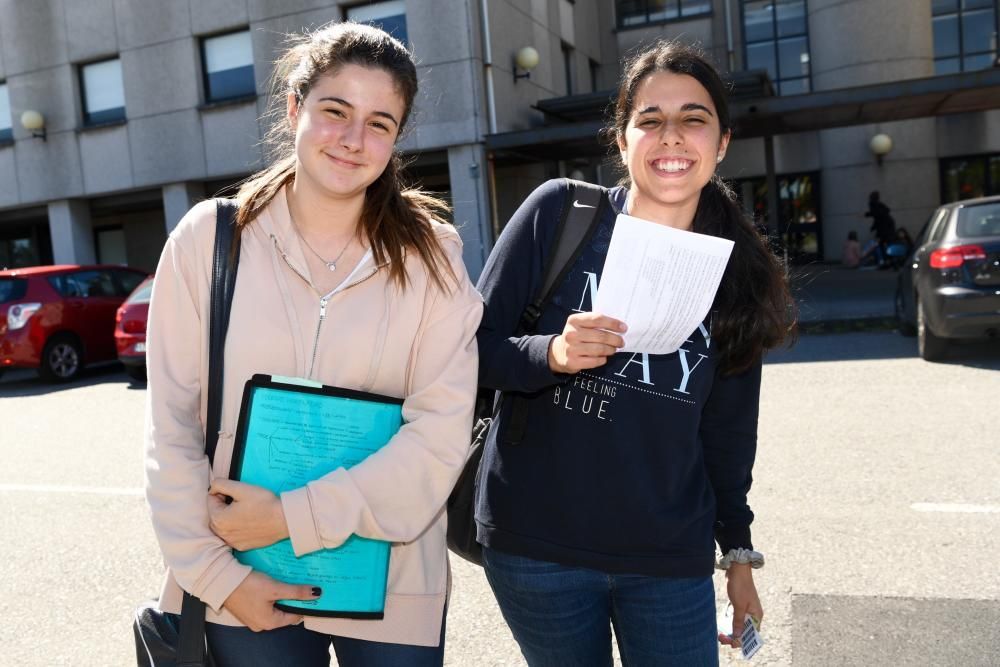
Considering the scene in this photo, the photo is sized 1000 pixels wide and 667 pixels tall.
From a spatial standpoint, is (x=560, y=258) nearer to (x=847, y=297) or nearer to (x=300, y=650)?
(x=300, y=650)

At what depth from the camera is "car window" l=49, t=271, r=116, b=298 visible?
12984mm

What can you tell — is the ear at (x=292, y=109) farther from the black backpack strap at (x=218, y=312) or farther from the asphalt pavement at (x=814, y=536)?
the asphalt pavement at (x=814, y=536)

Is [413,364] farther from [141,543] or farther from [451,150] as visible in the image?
[451,150]

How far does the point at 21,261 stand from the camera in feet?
87.6

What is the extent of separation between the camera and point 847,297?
15.3 m

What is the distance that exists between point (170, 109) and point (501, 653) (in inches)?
763

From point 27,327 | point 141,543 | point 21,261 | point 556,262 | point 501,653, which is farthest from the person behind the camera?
point 21,261

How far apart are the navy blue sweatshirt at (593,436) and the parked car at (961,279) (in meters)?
7.45

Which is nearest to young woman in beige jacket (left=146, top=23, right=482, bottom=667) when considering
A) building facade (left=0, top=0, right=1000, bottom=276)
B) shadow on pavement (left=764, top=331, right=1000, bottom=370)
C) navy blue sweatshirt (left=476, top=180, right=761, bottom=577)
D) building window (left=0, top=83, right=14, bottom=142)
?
navy blue sweatshirt (left=476, top=180, right=761, bottom=577)

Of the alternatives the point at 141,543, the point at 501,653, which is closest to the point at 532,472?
the point at 501,653

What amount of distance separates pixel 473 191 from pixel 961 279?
10.5 metres

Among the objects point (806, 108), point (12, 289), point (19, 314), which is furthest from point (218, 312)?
point (806, 108)

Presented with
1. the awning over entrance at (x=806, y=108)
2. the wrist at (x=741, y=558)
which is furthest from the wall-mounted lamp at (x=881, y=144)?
the wrist at (x=741, y=558)

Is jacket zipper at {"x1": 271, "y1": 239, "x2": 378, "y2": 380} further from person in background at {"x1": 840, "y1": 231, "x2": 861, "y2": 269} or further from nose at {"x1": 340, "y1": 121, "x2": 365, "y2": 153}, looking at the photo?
person in background at {"x1": 840, "y1": 231, "x2": 861, "y2": 269}
